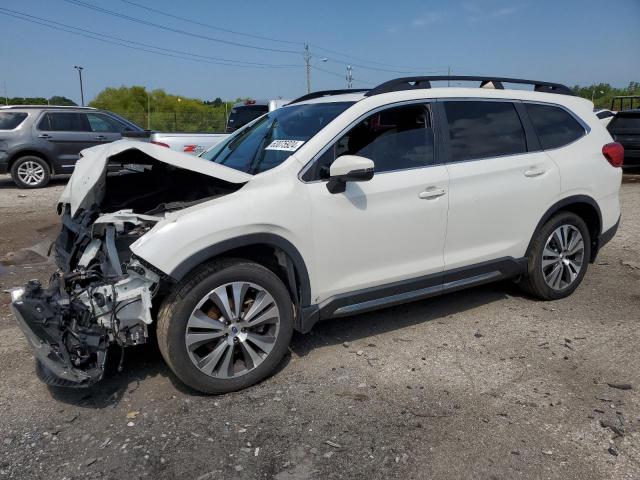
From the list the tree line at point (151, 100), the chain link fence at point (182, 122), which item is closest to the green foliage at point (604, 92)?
the tree line at point (151, 100)

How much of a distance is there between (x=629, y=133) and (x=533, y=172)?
11.4 m

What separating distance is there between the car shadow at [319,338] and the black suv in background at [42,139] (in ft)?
30.5

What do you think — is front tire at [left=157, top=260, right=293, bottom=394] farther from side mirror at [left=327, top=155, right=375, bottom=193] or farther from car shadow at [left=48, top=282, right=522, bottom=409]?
side mirror at [left=327, top=155, right=375, bottom=193]

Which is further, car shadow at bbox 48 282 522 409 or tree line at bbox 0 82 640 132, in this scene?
tree line at bbox 0 82 640 132

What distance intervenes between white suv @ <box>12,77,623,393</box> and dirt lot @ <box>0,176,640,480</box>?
1.00 feet

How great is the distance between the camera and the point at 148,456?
2666mm

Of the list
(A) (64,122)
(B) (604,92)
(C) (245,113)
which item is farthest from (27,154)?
(B) (604,92)

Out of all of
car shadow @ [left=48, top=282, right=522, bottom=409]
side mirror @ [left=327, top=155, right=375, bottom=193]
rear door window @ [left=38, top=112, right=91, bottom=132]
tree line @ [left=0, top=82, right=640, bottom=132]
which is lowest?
car shadow @ [left=48, top=282, right=522, bottom=409]

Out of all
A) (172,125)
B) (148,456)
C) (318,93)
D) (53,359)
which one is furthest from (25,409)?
(172,125)

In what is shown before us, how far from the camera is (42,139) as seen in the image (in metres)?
11.8

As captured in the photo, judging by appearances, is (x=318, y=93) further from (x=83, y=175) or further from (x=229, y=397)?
(x=229, y=397)

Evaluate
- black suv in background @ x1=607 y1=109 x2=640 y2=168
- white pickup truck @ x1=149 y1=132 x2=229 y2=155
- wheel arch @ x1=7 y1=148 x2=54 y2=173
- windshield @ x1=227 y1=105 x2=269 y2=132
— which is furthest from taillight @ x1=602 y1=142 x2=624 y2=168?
wheel arch @ x1=7 y1=148 x2=54 y2=173

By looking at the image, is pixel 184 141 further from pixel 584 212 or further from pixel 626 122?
pixel 626 122

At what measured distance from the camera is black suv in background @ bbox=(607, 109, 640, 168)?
13422mm
